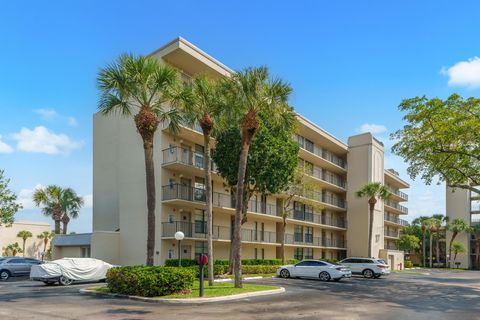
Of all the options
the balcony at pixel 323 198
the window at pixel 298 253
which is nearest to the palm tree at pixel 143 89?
the balcony at pixel 323 198

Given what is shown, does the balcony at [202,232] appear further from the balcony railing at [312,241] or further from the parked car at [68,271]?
the parked car at [68,271]

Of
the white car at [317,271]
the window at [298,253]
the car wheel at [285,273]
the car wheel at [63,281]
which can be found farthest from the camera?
the window at [298,253]

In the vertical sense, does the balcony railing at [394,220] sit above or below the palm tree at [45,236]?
above

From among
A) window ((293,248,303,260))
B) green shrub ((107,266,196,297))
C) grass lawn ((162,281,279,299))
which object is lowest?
window ((293,248,303,260))

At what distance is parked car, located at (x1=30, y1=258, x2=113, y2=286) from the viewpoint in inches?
992

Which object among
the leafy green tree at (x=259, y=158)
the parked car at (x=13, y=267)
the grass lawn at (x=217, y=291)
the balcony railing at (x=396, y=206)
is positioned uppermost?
the leafy green tree at (x=259, y=158)

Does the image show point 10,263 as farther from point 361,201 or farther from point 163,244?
point 361,201

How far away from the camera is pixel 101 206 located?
40.0m

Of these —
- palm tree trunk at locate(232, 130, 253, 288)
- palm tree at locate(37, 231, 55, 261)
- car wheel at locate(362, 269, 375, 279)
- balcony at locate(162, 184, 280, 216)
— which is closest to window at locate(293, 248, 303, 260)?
car wheel at locate(362, 269, 375, 279)

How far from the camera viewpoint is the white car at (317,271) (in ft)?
107

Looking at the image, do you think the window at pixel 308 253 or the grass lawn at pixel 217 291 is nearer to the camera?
the grass lawn at pixel 217 291

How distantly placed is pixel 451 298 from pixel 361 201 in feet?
124

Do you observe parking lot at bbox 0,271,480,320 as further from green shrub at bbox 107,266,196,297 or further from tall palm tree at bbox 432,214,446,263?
tall palm tree at bbox 432,214,446,263

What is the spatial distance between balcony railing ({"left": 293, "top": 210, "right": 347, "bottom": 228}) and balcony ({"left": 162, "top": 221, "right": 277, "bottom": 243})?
6.62 metres
